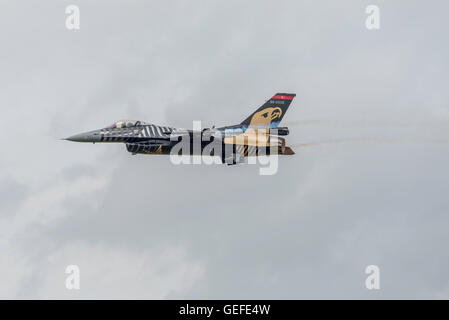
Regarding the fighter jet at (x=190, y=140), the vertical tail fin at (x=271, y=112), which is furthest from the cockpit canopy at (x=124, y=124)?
the vertical tail fin at (x=271, y=112)

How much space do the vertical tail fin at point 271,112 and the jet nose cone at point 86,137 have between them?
15411 millimetres

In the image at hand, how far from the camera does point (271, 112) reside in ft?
252

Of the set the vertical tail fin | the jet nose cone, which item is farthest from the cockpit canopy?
the vertical tail fin

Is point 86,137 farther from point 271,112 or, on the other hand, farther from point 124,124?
point 271,112

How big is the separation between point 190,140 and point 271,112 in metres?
10.5

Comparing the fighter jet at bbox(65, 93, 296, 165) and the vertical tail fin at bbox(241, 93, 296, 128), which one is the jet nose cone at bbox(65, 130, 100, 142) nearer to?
the fighter jet at bbox(65, 93, 296, 165)

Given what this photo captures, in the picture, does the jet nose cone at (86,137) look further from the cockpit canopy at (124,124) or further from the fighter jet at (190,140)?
the cockpit canopy at (124,124)

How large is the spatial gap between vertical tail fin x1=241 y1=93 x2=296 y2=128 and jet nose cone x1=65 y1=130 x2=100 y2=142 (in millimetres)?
15411

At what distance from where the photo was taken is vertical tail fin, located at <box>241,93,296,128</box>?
76.1m

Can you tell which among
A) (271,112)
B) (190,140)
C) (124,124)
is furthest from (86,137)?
(271,112)
